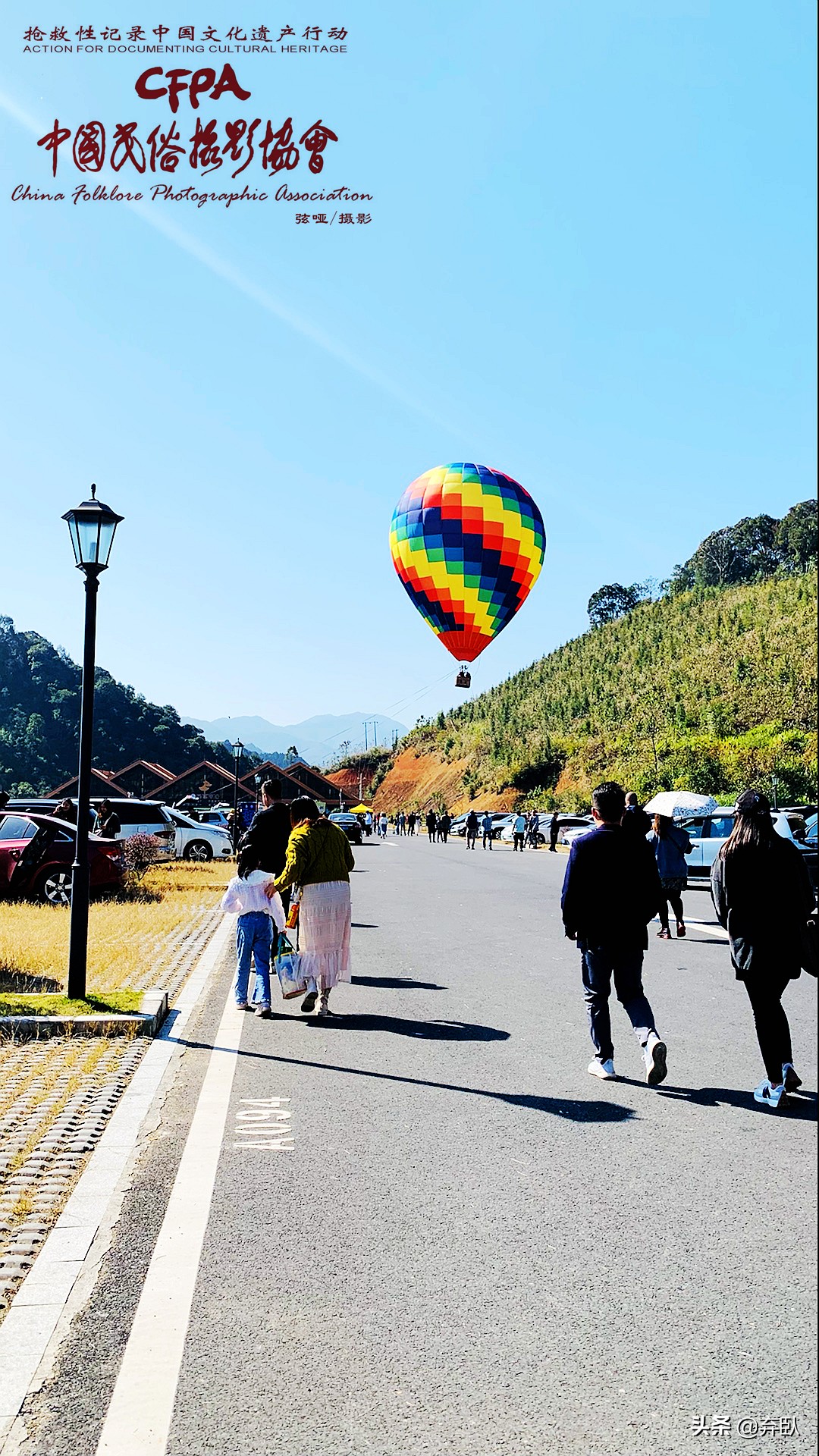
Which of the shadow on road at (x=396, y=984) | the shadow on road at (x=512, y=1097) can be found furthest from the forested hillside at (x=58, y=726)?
the shadow on road at (x=512, y=1097)

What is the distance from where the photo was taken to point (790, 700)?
66.3 metres

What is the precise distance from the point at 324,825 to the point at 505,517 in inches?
966

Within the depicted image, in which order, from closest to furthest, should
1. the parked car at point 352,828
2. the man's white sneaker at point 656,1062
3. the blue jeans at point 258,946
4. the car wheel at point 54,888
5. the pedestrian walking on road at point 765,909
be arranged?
the pedestrian walking on road at point 765,909, the man's white sneaker at point 656,1062, the blue jeans at point 258,946, the car wheel at point 54,888, the parked car at point 352,828

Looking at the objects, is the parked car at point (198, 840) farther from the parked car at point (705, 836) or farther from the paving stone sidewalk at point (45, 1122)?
the paving stone sidewalk at point (45, 1122)

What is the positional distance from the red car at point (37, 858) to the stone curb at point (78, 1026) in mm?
8928

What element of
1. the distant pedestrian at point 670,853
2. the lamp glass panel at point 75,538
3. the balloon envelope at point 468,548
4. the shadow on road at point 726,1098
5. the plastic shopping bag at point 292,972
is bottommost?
the shadow on road at point 726,1098

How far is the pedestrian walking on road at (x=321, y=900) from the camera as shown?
910cm

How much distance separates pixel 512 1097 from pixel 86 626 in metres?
5.84

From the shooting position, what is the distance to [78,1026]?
8438mm

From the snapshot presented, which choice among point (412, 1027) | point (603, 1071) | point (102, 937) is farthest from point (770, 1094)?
point (102, 937)

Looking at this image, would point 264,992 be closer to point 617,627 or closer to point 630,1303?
point 630,1303

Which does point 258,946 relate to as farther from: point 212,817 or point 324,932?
point 212,817

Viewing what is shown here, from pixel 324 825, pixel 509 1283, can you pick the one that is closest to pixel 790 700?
pixel 324 825

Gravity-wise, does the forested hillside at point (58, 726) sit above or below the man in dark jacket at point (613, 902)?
above
